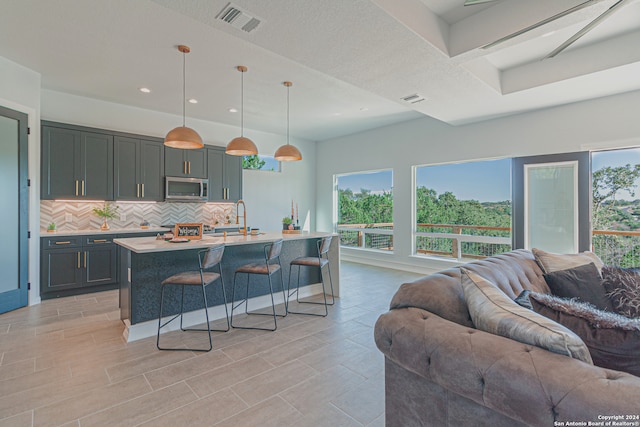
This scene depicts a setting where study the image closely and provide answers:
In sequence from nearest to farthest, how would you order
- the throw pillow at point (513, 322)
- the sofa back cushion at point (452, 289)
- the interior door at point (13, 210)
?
the throw pillow at point (513, 322) < the sofa back cushion at point (452, 289) < the interior door at point (13, 210)

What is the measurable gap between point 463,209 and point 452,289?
4903mm

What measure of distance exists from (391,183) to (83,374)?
6064 millimetres

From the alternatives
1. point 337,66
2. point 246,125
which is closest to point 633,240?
point 337,66

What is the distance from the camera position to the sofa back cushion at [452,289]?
151cm

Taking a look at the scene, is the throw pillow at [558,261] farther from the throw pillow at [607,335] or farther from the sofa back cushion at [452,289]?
the throw pillow at [607,335]

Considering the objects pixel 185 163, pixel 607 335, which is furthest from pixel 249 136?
pixel 607 335

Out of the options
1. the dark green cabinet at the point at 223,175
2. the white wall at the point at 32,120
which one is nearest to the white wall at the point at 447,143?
the dark green cabinet at the point at 223,175

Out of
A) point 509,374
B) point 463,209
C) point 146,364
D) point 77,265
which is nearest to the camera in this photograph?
point 509,374

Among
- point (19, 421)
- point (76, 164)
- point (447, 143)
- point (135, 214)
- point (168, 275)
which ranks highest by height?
point (447, 143)

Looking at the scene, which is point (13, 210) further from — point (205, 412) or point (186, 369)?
point (205, 412)

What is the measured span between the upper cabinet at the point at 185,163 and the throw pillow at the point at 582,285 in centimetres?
572

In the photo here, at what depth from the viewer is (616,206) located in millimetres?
4270

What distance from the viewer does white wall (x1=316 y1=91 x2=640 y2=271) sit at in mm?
4188

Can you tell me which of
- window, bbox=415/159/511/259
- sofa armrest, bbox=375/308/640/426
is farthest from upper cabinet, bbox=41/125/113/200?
window, bbox=415/159/511/259
